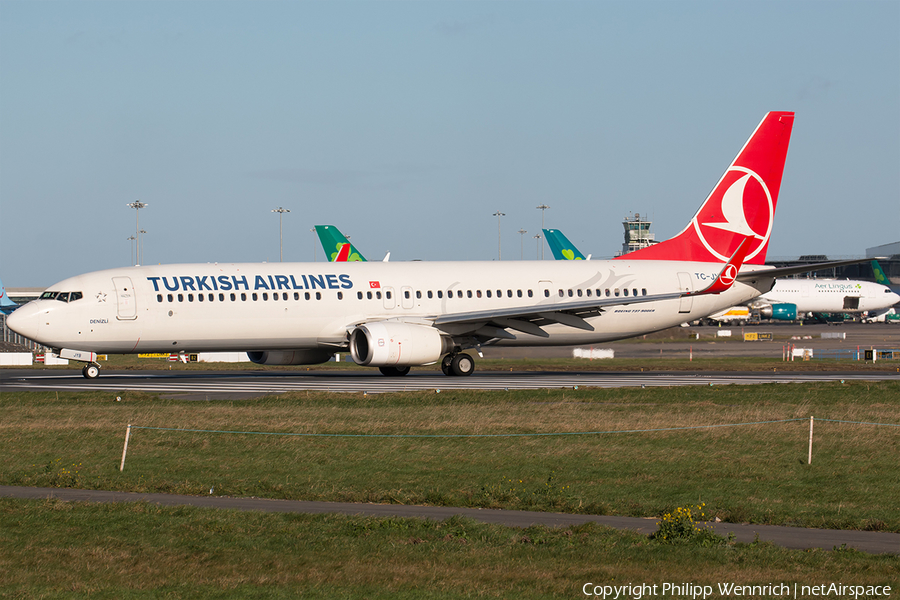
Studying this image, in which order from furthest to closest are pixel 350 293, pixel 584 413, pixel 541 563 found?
1. pixel 350 293
2. pixel 584 413
3. pixel 541 563

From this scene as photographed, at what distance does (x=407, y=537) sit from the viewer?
1243cm

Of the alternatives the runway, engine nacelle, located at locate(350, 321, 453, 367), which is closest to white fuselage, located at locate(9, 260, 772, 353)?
engine nacelle, located at locate(350, 321, 453, 367)

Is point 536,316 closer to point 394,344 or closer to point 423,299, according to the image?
point 423,299

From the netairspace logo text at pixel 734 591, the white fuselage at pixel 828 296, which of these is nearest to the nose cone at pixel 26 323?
the netairspace logo text at pixel 734 591

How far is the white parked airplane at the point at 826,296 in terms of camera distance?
129125 millimetres

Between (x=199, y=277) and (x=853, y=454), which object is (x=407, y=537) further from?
(x=199, y=277)

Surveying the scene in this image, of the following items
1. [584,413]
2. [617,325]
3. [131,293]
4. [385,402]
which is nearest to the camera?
[584,413]

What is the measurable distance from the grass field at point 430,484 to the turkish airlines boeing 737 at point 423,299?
6.00 metres

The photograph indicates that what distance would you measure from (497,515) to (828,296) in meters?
127

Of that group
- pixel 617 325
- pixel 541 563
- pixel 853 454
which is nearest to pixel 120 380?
pixel 617 325

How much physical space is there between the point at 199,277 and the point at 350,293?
18.7 feet

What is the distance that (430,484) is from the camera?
16578 mm

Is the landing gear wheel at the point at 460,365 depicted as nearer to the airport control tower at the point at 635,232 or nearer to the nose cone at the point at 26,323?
the nose cone at the point at 26,323

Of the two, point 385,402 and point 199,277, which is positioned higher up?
point 199,277
